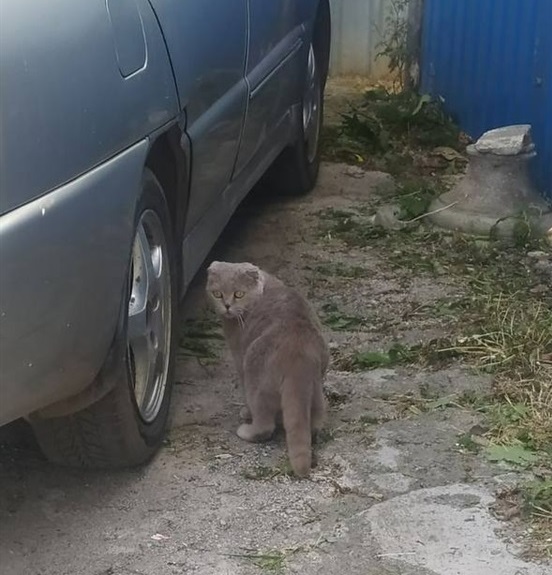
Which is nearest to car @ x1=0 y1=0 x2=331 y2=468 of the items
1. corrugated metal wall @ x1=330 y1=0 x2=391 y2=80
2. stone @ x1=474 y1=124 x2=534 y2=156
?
stone @ x1=474 y1=124 x2=534 y2=156

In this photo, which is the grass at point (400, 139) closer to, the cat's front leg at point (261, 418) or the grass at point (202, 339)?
the grass at point (202, 339)


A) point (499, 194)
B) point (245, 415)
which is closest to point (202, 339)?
point (245, 415)

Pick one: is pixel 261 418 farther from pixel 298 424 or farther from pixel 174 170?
pixel 174 170

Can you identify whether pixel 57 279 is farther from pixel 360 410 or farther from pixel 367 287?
pixel 367 287

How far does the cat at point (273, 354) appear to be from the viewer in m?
3.54

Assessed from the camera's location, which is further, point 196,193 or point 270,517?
point 196,193

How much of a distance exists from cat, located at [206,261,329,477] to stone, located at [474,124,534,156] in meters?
2.35

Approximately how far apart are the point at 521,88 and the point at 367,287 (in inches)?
83.9

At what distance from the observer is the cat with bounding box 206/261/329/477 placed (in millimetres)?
3545

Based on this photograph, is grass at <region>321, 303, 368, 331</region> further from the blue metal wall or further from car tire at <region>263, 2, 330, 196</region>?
the blue metal wall

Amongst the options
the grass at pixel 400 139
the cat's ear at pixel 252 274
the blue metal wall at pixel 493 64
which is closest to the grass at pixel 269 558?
the cat's ear at pixel 252 274

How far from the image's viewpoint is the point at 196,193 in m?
3.93

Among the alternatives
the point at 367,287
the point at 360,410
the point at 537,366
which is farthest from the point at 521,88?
the point at 360,410

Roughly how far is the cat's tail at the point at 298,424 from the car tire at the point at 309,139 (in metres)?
2.88
